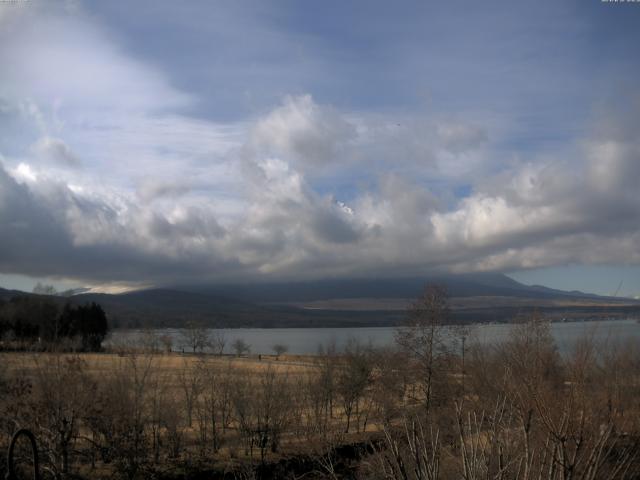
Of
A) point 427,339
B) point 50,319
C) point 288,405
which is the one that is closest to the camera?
point 288,405

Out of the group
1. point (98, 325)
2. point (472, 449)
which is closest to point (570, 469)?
point (472, 449)

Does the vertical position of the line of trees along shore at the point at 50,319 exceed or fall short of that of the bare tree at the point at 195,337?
it exceeds it

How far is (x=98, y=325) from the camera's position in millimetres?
111375

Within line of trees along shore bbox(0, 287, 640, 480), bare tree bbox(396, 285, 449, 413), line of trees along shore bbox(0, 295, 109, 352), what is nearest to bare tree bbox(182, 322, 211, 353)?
line of trees along shore bbox(0, 295, 109, 352)

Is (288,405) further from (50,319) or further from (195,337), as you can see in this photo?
(195,337)

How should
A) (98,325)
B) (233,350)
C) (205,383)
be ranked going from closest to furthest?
1. (205,383)
2. (98,325)
3. (233,350)

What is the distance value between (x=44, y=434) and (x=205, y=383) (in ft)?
42.6

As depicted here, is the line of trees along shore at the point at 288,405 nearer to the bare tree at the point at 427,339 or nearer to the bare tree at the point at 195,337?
the bare tree at the point at 427,339

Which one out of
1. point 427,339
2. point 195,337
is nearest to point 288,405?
point 427,339

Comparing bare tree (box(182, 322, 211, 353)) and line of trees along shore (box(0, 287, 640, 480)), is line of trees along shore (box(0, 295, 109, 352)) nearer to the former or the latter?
bare tree (box(182, 322, 211, 353))

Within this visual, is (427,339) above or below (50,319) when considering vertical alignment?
above

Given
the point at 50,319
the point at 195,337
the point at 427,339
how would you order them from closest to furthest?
the point at 427,339 < the point at 50,319 < the point at 195,337

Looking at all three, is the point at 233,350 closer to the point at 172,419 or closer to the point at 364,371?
the point at 364,371

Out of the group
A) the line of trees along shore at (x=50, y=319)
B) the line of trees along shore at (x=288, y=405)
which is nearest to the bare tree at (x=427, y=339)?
the line of trees along shore at (x=288, y=405)
